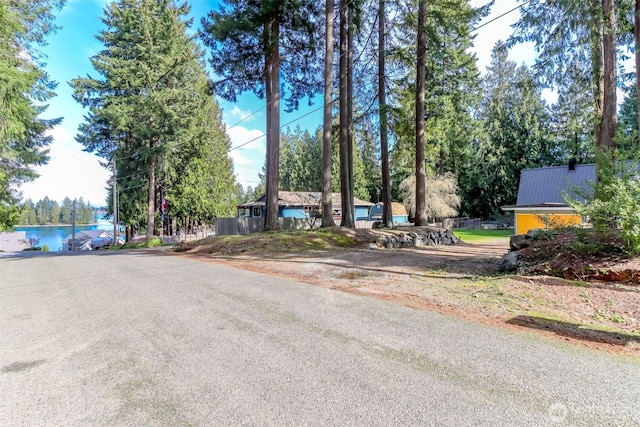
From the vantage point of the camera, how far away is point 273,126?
Result: 14.7 m

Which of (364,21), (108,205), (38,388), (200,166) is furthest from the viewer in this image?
(200,166)

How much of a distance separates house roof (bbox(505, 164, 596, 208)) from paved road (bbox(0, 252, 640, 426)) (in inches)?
823

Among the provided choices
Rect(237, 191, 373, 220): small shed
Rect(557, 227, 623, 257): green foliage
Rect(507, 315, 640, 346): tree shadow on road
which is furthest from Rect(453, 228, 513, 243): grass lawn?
Rect(507, 315, 640, 346): tree shadow on road

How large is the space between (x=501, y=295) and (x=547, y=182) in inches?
869

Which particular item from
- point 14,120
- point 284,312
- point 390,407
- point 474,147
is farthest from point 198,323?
point 474,147

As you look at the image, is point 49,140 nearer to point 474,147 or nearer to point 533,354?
point 533,354

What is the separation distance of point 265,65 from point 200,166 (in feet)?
64.9

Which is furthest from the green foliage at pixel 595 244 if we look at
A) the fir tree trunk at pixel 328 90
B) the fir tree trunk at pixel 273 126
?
the fir tree trunk at pixel 273 126

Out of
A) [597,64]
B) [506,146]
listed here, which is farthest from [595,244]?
[506,146]

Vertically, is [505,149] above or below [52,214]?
above

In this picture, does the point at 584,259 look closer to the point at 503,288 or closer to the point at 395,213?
the point at 503,288

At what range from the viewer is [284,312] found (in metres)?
4.46

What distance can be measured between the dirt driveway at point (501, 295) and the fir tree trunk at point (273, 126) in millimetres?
6857

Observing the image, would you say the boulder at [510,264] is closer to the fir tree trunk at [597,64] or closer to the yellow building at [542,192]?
the fir tree trunk at [597,64]
